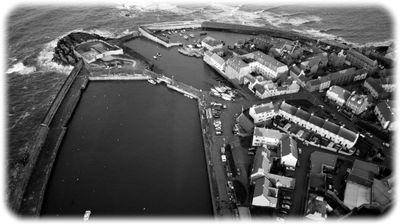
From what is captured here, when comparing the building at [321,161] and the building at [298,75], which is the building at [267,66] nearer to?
the building at [298,75]

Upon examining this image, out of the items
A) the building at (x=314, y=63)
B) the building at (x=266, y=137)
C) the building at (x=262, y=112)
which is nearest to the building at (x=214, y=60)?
the building at (x=314, y=63)

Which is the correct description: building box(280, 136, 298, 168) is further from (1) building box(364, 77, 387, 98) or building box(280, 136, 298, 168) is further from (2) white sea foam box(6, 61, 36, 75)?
(2) white sea foam box(6, 61, 36, 75)

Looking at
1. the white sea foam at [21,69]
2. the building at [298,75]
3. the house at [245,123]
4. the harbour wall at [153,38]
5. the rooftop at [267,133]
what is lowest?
the house at [245,123]

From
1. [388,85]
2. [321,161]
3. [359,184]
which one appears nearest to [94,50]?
[321,161]

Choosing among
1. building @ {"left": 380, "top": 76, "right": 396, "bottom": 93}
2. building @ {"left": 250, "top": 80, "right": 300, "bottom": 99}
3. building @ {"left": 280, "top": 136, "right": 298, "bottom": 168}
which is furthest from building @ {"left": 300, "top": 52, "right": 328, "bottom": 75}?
building @ {"left": 280, "top": 136, "right": 298, "bottom": 168}

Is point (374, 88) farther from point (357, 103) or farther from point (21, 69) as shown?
point (21, 69)

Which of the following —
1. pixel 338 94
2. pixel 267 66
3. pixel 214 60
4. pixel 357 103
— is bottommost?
pixel 357 103

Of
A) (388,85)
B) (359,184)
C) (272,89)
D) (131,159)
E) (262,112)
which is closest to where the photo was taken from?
(359,184)
